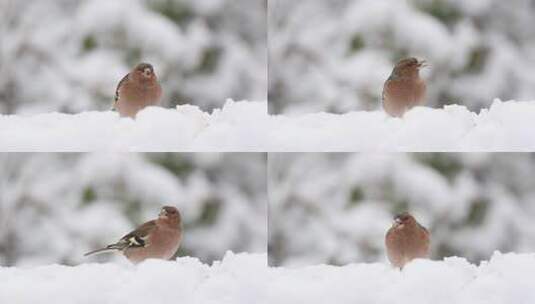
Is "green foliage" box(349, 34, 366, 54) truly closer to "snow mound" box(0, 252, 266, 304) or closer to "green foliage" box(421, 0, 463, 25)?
"green foliage" box(421, 0, 463, 25)

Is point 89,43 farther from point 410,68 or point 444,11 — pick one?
point 444,11

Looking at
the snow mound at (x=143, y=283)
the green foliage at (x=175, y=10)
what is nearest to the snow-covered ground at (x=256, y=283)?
the snow mound at (x=143, y=283)

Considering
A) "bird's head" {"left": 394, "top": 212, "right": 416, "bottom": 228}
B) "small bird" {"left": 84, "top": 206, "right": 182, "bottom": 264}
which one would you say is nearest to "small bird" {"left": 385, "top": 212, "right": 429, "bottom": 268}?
"bird's head" {"left": 394, "top": 212, "right": 416, "bottom": 228}

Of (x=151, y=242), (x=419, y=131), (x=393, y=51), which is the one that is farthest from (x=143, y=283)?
(x=393, y=51)

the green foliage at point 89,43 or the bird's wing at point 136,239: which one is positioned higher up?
the green foliage at point 89,43

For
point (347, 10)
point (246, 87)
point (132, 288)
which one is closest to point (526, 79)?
point (347, 10)

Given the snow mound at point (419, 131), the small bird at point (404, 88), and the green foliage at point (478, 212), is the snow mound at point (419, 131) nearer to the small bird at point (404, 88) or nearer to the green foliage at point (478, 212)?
the small bird at point (404, 88)
